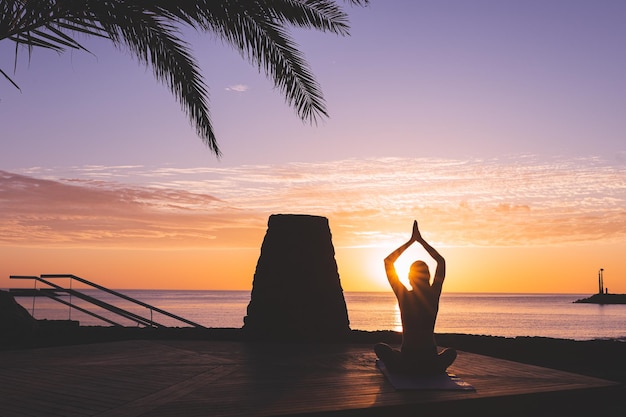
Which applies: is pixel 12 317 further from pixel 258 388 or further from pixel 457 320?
pixel 457 320

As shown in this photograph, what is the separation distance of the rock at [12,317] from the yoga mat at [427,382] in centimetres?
866

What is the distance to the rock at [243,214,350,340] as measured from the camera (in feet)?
40.5

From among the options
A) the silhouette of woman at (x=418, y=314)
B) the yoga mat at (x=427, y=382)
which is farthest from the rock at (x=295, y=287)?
the silhouette of woman at (x=418, y=314)

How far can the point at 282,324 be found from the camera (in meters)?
12.3

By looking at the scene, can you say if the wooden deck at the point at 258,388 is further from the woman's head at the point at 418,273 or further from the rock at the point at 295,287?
the rock at the point at 295,287

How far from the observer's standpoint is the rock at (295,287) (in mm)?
12344

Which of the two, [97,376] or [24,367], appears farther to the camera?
[24,367]

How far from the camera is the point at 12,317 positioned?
12.8m

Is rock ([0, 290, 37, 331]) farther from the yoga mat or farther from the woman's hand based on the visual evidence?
the woman's hand

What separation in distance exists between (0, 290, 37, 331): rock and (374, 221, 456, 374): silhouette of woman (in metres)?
8.68

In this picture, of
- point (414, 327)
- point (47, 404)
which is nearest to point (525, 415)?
point (414, 327)

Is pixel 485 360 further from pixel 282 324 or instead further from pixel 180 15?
pixel 180 15

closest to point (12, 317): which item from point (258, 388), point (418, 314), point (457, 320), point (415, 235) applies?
point (258, 388)

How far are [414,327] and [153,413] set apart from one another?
118 inches
